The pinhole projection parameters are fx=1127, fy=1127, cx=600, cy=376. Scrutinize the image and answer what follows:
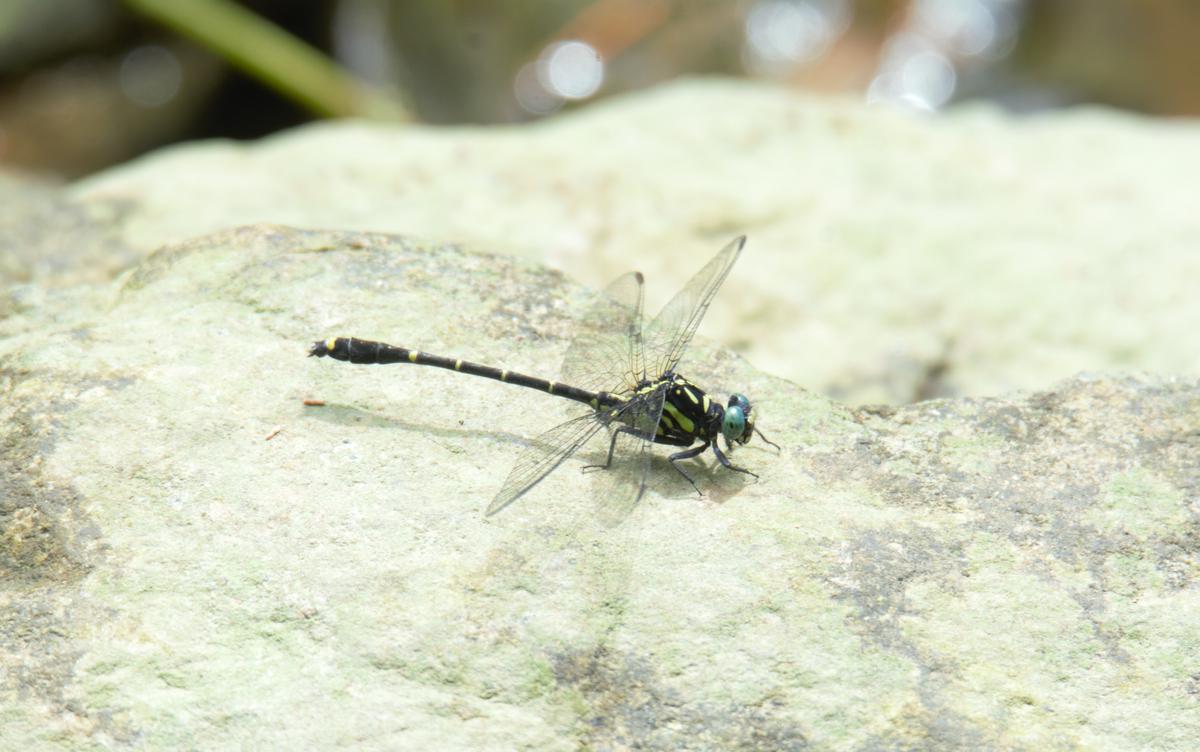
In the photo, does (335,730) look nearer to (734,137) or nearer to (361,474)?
(361,474)

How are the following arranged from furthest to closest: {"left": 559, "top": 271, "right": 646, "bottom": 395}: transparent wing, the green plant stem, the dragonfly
→ the green plant stem → {"left": 559, "top": 271, "right": 646, "bottom": 395}: transparent wing → the dragonfly

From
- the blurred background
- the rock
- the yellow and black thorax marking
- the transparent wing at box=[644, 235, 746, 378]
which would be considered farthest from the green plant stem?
the yellow and black thorax marking

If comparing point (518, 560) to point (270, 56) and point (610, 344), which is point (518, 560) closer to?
point (610, 344)

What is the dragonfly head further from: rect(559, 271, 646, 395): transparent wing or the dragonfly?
rect(559, 271, 646, 395): transparent wing

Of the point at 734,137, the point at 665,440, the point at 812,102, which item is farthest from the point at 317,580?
the point at 812,102

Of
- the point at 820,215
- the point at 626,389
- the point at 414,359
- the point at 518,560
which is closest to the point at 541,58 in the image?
the point at 820,215

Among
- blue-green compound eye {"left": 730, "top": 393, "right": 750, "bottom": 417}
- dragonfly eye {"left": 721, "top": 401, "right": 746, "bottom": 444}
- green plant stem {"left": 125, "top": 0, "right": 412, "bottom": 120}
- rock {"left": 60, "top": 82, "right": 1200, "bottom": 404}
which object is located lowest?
dragonfly eye {"left": 721, "top": 401, "right": 746, "bottom": 444}

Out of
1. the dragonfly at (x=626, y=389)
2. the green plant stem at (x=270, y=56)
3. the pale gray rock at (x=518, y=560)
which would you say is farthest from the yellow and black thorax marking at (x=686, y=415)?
the green plant stem at (x=270, y=56)
